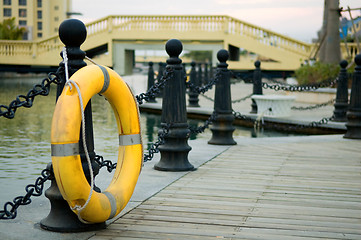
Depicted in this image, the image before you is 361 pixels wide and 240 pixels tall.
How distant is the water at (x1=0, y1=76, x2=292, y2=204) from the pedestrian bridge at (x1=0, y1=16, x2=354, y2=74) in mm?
18422

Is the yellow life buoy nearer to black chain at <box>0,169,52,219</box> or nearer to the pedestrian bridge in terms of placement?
black chain at <box>0,169,52,219</box>

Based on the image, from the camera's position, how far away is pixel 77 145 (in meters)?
2.92

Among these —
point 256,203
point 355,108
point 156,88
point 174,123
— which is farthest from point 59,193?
point 355,108

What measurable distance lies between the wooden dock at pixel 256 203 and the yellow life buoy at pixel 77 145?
19cm

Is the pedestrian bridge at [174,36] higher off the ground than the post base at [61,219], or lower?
higher

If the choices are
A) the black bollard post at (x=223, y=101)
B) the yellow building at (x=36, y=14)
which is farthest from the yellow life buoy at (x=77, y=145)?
the yellow building at (x=36, y=14)

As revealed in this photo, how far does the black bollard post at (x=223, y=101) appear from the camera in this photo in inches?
267

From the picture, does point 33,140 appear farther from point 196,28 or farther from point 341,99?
point 196,28

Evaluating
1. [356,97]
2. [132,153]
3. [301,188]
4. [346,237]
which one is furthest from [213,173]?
[356,97]

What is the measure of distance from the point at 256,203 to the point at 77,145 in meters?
1.55

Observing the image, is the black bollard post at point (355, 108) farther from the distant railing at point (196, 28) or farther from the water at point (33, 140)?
the distant railing at point (196, 28)

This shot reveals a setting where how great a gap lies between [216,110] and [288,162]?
1.37 m

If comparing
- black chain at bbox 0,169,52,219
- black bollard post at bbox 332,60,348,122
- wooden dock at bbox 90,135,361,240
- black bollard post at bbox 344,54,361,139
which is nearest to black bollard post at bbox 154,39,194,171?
wooden dock at bbox 90,135,361,240

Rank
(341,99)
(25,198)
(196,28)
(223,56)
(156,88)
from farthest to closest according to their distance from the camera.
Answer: (196,28)
(341,99)
(223,56)
(156,88)
(25,198)
